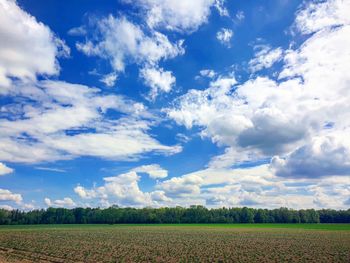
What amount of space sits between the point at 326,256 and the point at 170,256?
58.2 feet

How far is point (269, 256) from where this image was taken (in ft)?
111

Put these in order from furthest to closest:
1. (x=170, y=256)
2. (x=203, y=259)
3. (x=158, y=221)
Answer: (x=158, y=221)
(x=170, y=256)
(x=203, y=259)

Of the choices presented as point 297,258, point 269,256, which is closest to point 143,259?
point 269,256

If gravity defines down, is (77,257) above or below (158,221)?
below

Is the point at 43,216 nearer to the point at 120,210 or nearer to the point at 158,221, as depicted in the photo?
the point at 120,210

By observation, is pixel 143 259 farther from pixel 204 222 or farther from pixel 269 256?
pixel 204 222

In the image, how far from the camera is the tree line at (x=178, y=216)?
15450cm

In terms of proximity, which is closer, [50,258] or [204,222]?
[50,258]

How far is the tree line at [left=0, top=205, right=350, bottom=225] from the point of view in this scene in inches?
6083

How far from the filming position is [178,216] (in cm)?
15675

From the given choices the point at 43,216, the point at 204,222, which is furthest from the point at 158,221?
the point at 43,216

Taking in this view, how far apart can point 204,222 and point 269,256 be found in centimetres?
12597

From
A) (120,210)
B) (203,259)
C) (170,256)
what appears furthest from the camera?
(120,210)

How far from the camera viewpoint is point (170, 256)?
110 ft
